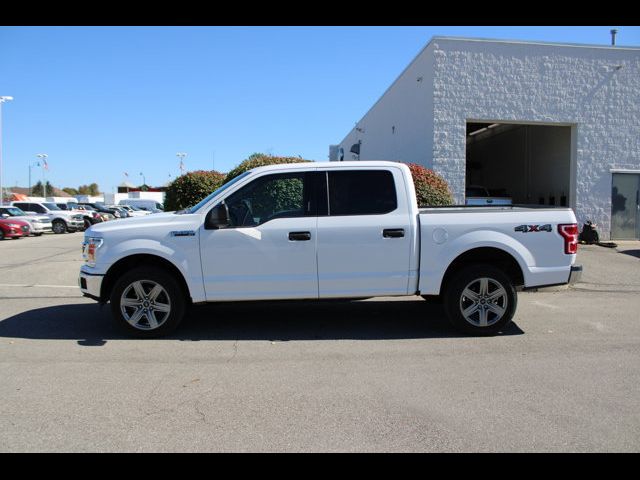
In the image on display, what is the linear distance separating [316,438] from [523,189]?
21042mm

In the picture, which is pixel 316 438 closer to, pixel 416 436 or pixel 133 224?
pixel 416 436

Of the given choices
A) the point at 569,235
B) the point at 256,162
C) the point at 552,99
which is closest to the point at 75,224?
the point at 256,162

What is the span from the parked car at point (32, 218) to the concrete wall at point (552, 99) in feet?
62.7

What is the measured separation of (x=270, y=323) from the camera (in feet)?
22.4

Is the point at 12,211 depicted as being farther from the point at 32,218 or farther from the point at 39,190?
the point at 39,190

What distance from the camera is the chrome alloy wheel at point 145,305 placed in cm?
594

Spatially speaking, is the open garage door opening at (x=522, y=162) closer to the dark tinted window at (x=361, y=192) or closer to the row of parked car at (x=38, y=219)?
the dark tinted window at (x=361, y=192)

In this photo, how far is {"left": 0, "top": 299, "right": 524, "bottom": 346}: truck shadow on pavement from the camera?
6.25 metres

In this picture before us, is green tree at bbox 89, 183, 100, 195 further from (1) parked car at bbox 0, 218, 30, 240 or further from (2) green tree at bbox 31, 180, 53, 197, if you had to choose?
(1) parked car at bbox 0, 218, 30, 240

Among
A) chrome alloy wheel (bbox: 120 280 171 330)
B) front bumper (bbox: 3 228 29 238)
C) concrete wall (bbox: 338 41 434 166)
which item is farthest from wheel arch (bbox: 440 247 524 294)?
front bumper (bbox: 3 228 29 238)

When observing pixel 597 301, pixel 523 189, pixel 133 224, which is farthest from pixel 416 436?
pixel 523 189

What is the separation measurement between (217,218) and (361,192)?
1.73 metres

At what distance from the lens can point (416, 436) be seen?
3629 millimetres

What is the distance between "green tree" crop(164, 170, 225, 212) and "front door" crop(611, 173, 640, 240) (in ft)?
40.5
